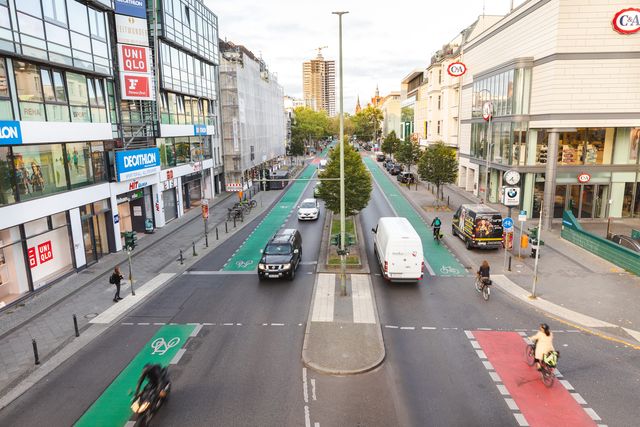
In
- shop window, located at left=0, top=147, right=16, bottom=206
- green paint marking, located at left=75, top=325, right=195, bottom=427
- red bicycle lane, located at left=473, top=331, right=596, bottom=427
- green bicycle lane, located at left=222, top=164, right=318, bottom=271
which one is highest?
shop window, located at left=0, top=147, right=16, bottom=206

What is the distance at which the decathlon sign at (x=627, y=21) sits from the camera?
26188 millimetres

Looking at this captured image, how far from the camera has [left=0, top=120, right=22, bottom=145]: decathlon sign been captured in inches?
647

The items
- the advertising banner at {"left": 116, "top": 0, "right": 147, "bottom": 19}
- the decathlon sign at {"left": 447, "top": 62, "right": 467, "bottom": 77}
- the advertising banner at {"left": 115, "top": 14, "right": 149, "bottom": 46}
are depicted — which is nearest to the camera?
the advertising banner at {"left": 116, "top": 0, "right": 147, "bottom": 19}

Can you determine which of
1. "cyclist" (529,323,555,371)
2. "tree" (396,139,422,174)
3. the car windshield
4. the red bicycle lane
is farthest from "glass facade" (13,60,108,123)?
"tree" (396,139,422,174)

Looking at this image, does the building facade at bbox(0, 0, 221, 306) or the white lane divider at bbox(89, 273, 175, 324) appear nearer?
the white lane divider at bbox(89, 273, 175, 324)

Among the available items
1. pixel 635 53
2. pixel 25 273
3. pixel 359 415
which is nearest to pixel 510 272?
pixel 359 415

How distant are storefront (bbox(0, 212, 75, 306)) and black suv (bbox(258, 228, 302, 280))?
10.0 meters

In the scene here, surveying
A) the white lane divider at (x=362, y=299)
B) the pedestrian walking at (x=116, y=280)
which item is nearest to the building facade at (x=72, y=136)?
the pedestrian walking at (x=116, y=280)

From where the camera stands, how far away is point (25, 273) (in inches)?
730

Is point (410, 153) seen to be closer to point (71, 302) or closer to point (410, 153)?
point (410, 153)

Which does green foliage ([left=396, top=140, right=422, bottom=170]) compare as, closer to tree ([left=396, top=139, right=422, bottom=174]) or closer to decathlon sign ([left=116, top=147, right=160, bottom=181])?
tree ([left=396, top=139, right=422, bottom=174])

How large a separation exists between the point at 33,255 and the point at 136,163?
966 cm

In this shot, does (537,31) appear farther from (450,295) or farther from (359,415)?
(359,415)

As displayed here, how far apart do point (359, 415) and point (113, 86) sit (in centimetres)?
2410
